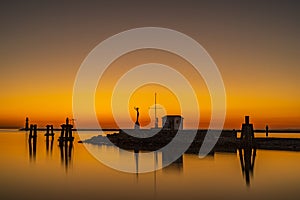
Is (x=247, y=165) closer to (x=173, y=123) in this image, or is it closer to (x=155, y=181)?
(x=155, y=181)

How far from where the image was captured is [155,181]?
Answer: 31203 millimetres

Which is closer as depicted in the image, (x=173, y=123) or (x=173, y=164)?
(x=173, y=164)

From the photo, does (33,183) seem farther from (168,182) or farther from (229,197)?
(229,197)

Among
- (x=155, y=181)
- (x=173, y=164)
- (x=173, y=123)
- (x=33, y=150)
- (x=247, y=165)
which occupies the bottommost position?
(x=33, y=150)

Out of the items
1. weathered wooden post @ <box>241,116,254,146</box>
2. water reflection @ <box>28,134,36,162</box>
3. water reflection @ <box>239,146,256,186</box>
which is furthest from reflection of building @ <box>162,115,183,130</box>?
water reflection @ <box>28,134,36,162</box>

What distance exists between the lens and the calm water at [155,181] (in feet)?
84.5

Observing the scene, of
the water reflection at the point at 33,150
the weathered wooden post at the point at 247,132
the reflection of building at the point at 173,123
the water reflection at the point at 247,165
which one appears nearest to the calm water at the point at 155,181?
the water reflection at the point at 247,165

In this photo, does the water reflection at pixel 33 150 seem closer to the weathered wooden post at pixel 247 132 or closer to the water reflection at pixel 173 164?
the water reflection at pixel 173 164

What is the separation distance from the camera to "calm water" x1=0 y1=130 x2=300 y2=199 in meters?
25.8

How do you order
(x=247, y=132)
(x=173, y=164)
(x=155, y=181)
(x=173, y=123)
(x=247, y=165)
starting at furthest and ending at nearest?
1. (x=173, y=123)
2. (x=247, y=132)
3. (x=173, y=164)
4. (x=247, y=165)
5. (x=155, y=181)

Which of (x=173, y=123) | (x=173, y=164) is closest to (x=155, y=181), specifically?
(x=173, y=164)

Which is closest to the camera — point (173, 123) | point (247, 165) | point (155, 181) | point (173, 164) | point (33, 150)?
point (155, 181)

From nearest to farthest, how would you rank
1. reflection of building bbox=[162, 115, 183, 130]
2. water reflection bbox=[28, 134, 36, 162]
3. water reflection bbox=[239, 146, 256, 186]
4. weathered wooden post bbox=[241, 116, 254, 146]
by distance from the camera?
water reflection bbox=[239, 146, 256, 186] → weathered wooden post bbox=[241, 116, 254, 146] → water reflection bbox=[28, 134, 36, 162] → reflection of building bbox=[162, 115, 183, 130]

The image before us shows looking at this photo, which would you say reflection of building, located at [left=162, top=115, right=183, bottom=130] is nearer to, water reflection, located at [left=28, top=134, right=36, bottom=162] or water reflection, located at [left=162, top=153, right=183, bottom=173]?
water reflection, located at [left=162, top=153, right=183, bottom=173]
